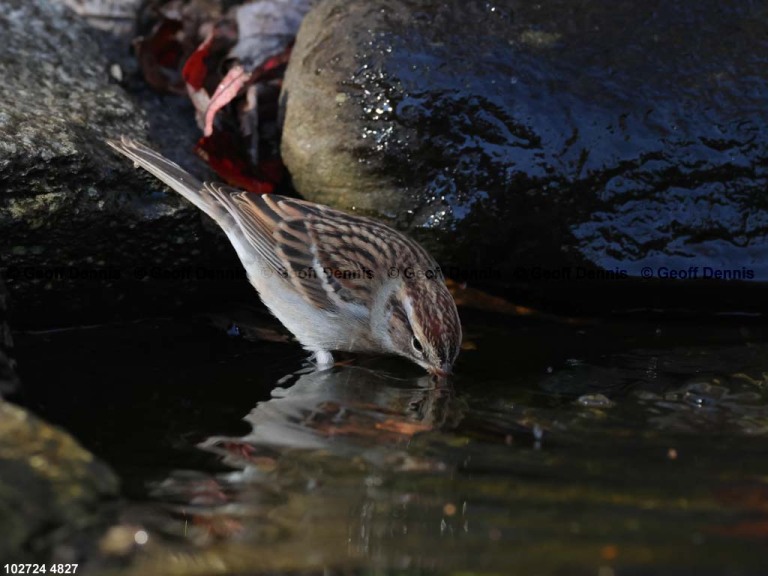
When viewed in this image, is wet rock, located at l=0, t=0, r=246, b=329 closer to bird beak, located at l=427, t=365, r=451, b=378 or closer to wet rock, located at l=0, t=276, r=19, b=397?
wet rock, located at l=0, t=276, r=19, b=397

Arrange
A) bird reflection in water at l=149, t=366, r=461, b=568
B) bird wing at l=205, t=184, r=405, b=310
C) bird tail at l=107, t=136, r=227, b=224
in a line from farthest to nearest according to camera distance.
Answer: bird tail at l=107, t=136, r=227, b=224, bird wing at l=205, t=184, r=405, b=310, bird reflection in water at l=149, t=366, r=461, b=568

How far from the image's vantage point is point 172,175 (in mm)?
5992

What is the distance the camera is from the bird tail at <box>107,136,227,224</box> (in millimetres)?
5984

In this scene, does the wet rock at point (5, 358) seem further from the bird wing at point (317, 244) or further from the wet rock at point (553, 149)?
the wet rock at point (553, 149)

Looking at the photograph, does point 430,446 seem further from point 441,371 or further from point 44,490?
point 44,490

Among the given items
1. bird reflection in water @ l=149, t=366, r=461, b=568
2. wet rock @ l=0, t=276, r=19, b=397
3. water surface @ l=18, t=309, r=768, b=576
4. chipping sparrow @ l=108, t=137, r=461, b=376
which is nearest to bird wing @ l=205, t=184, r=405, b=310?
chipping sparrow @ l=108, t=137, r=461, b=376

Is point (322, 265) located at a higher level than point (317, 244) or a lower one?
lower

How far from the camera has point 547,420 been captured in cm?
466

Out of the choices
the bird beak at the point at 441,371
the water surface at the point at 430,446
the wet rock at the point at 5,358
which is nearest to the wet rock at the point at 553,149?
the water surface at the point at 430,446

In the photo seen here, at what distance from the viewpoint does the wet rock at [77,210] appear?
574 centimetres

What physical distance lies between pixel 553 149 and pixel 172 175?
231 centimetres

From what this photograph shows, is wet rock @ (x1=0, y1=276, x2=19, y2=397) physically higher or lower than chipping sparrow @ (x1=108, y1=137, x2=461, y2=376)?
lower

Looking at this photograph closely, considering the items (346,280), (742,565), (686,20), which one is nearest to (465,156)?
(346,280)

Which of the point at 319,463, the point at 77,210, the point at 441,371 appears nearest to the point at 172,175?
the point at 77,210
